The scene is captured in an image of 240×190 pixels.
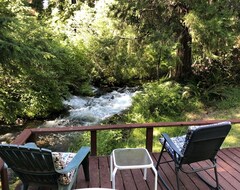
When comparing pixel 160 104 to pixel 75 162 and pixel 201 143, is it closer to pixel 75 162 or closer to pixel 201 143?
pixel 201 143

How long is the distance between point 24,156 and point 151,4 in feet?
19.1

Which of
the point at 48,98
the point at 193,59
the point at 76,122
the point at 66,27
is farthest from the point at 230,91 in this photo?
the point at 66,27

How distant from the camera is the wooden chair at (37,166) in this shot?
217cm

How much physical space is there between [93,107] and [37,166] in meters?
6.00

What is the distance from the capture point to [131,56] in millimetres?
8219

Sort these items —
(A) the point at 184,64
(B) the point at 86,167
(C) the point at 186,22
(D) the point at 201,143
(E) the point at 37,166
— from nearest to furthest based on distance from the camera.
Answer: (E) the point at 37,166 → (D) the point at 201,143 → (B) the point at 86,167 → (C) the point at 186,22 → (A) the point at 184,64

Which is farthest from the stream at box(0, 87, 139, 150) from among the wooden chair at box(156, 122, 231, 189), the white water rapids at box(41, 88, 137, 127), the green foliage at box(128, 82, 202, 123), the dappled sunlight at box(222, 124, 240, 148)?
the wooden chair at box(156, 122, 231, 189)

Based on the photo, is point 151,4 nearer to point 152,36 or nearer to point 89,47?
point 152,36

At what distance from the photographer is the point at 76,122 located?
727 cm

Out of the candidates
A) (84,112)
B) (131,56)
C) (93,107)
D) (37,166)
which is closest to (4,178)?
(37,166)

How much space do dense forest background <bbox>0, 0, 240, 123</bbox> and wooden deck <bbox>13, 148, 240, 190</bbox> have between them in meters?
2.83

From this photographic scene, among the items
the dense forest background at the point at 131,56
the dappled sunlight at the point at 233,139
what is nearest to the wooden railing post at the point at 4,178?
the dense forest background at the point at 131,56

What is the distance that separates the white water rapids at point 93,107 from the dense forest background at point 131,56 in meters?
0.47

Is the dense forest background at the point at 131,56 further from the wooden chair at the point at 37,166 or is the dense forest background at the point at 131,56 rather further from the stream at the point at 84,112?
the wooden chair at the point at 37,166
